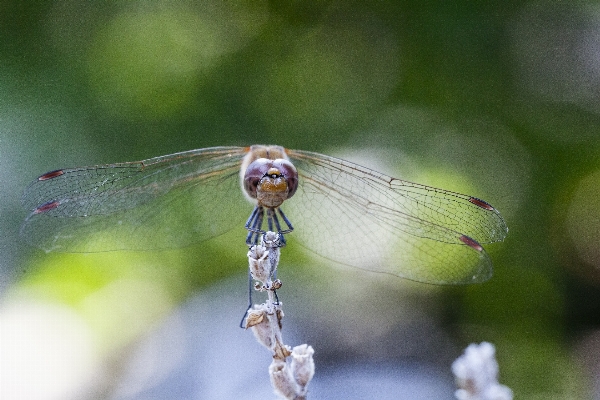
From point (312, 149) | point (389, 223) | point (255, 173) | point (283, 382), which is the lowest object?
point (283, 382)

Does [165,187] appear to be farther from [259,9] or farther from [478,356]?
[259,9]

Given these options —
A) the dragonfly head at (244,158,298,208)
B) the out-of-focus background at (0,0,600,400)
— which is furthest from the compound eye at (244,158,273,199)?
the out-of-focus background at (0,0,600,400)

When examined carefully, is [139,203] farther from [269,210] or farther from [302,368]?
[302,368]

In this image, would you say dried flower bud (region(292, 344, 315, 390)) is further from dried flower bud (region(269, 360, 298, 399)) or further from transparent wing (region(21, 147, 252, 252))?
transparent wing (region(21, 147, 252, 252))

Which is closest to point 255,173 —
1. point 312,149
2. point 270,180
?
point 270,180

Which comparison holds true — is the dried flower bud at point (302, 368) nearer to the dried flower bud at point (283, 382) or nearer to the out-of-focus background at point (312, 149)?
the dried flower bud at point (283, 382)

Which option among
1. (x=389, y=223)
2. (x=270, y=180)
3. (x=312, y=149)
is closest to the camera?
(x=270, y=180)

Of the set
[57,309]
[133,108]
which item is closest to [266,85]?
[133,108]
